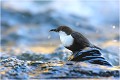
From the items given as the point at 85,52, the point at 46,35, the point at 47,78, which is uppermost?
the point at 46,35

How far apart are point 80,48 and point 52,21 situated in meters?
9.73

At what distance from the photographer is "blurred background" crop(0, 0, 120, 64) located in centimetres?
1479

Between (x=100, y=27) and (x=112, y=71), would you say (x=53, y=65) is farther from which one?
(x=100, y=27)

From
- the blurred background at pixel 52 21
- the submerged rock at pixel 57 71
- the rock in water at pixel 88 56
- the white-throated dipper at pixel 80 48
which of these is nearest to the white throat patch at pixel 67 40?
the white-throated dipper at pixel 80 48

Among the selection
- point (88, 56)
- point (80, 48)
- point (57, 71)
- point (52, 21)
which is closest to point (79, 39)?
point (80, 48)

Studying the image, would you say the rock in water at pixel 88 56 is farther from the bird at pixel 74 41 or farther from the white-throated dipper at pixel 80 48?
the bird at pixel 74 41

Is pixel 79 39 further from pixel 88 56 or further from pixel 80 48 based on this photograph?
pixel 88 56

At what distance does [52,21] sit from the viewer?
17031 millimetres

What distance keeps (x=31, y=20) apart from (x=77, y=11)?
2706mm

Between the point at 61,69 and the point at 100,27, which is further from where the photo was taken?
the point at 100,27

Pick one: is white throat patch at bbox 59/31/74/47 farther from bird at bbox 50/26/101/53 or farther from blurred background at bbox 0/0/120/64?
blurred background at bbox 0/0/120/64

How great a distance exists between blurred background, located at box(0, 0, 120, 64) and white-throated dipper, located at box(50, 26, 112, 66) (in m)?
5.90

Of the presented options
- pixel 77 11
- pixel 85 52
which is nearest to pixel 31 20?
pixel 77 11

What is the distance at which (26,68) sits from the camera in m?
6.67
